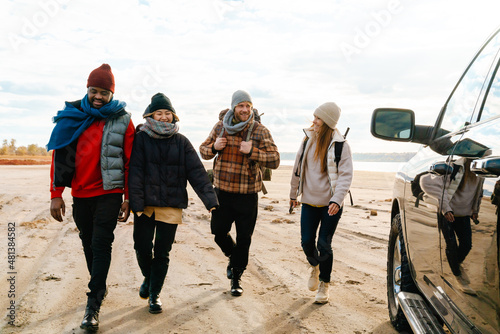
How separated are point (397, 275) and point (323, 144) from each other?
163 centimetres

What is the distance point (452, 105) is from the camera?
3223mm

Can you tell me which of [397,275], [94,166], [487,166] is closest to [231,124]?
[94,166]

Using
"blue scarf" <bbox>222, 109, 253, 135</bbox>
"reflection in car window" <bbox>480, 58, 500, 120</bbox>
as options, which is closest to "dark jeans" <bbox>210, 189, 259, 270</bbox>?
"blue scarf" <bbox>222, 109, 253, 135</bbox>

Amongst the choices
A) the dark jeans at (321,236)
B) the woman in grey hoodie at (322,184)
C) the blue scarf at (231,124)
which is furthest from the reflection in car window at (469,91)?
the blue scarf at (231,124)

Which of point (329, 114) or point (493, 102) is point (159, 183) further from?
point (493, 102)

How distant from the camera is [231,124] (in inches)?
205

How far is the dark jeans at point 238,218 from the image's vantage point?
5.11m

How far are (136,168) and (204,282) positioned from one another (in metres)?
1.77

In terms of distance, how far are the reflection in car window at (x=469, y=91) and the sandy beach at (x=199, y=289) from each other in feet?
6.33

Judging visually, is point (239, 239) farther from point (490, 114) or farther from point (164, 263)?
point (490, 114)

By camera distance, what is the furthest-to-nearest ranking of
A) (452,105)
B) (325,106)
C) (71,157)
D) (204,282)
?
(204,282)
(325,106)
(71,157)
(452,105)

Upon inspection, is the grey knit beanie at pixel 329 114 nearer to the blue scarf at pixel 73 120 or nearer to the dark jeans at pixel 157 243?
the dark jeans at pixel 157 243

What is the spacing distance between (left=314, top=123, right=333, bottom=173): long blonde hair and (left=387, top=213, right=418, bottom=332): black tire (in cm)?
104

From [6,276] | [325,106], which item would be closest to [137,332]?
[6,276]
